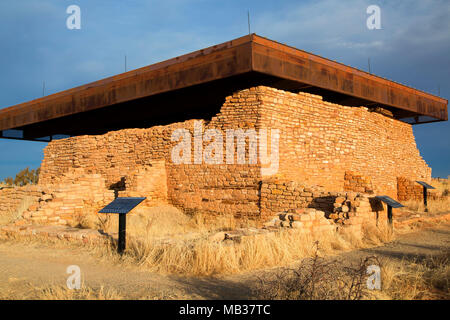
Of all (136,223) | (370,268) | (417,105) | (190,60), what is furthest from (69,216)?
(417,105)

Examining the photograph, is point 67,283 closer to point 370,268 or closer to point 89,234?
point 89,234

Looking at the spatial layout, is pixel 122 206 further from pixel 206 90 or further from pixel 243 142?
pixel 206 90

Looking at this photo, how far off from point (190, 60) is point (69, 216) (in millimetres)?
6186

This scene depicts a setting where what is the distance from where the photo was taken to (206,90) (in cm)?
1265

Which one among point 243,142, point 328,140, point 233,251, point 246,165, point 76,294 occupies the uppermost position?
point 328,140

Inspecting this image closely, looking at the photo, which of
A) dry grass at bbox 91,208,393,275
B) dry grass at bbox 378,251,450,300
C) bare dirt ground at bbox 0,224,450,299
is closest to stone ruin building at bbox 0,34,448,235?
dry grass at bbox 91,208,393,275

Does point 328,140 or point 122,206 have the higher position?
point 328,140

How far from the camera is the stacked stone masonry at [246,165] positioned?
1021cm

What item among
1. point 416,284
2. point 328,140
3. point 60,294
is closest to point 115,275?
point 60,294

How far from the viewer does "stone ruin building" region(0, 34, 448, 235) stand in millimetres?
10031

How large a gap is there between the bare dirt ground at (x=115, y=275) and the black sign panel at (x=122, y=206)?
2.96 feet

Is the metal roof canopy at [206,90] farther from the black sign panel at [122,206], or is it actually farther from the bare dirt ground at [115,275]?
the bare dirt ground at [115,275]

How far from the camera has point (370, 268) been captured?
478 cm

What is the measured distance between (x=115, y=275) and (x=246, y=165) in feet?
18.7
